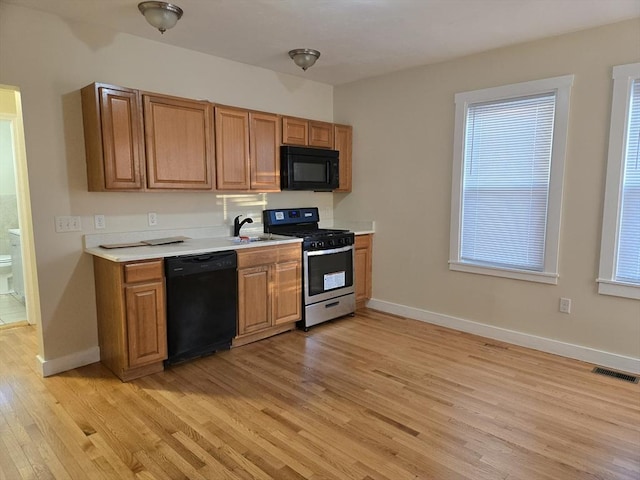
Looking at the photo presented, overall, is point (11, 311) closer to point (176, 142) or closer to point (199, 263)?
point (199, 263)

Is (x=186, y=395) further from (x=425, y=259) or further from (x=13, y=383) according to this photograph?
(x=425, y=259)

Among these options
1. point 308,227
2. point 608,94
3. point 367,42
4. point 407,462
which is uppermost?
point 367,42

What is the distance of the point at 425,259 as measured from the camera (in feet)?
13.9

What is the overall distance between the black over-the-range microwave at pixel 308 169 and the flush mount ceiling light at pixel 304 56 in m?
0.81

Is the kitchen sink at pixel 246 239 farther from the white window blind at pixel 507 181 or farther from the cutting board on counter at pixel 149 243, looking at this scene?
the white window blind at pixel 507 181

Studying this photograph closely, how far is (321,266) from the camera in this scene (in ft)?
13.4

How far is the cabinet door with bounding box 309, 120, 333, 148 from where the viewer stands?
4.36 meters

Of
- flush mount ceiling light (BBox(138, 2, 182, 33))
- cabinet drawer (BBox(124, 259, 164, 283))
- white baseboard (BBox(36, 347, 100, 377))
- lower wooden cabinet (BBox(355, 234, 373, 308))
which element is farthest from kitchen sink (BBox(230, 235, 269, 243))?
flush mount ceiling light (BBox(138, 2, 182, 33))

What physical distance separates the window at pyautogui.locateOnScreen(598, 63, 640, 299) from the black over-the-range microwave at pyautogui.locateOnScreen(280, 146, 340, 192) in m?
2.52

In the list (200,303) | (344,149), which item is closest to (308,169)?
(344,149)

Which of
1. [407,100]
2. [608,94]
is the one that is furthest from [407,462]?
[407,100]

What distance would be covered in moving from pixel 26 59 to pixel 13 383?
7.41ft

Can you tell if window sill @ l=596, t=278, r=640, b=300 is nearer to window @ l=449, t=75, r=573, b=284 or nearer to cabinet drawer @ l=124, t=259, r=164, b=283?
window @ l=449, t=75, r=573, b=284

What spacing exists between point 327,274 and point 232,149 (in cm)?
153
